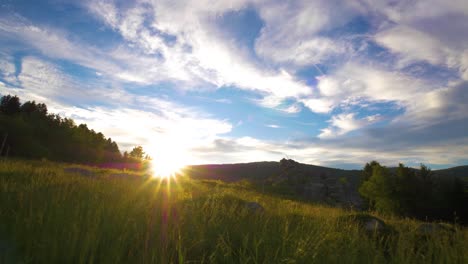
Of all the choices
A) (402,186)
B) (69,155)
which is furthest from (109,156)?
(402,186)

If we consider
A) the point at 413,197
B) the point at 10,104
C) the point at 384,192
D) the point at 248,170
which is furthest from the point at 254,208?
the point at 248,170

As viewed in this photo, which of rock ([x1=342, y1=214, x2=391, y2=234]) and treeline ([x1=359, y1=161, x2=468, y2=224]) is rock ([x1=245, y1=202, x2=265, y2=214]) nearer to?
rock ([x1=342, y1=214, x2=391, y2=234])

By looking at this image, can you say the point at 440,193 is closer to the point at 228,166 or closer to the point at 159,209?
the point at 159,209

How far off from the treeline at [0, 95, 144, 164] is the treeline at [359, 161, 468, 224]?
4159 centimetres

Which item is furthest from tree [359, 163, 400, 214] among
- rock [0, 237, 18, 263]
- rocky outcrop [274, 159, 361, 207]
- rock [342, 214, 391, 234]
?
rock [0, 237, 18, 263]

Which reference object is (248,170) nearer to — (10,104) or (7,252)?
(10,104)

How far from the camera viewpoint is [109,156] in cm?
5869

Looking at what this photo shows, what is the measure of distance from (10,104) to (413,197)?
74.3 m

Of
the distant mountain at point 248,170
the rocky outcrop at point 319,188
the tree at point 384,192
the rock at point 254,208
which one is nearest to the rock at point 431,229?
the rock at point 254,208

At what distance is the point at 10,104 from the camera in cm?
5669

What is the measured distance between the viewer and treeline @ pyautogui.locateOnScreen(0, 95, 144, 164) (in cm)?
3559

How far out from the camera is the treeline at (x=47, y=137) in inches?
1401

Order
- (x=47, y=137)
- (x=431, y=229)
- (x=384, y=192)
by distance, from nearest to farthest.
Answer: (x=431, y=229), (x=384, y=192), (x=47, y=137)

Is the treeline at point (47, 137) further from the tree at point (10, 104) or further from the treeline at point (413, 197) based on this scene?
the treeline at point (413, 197)
